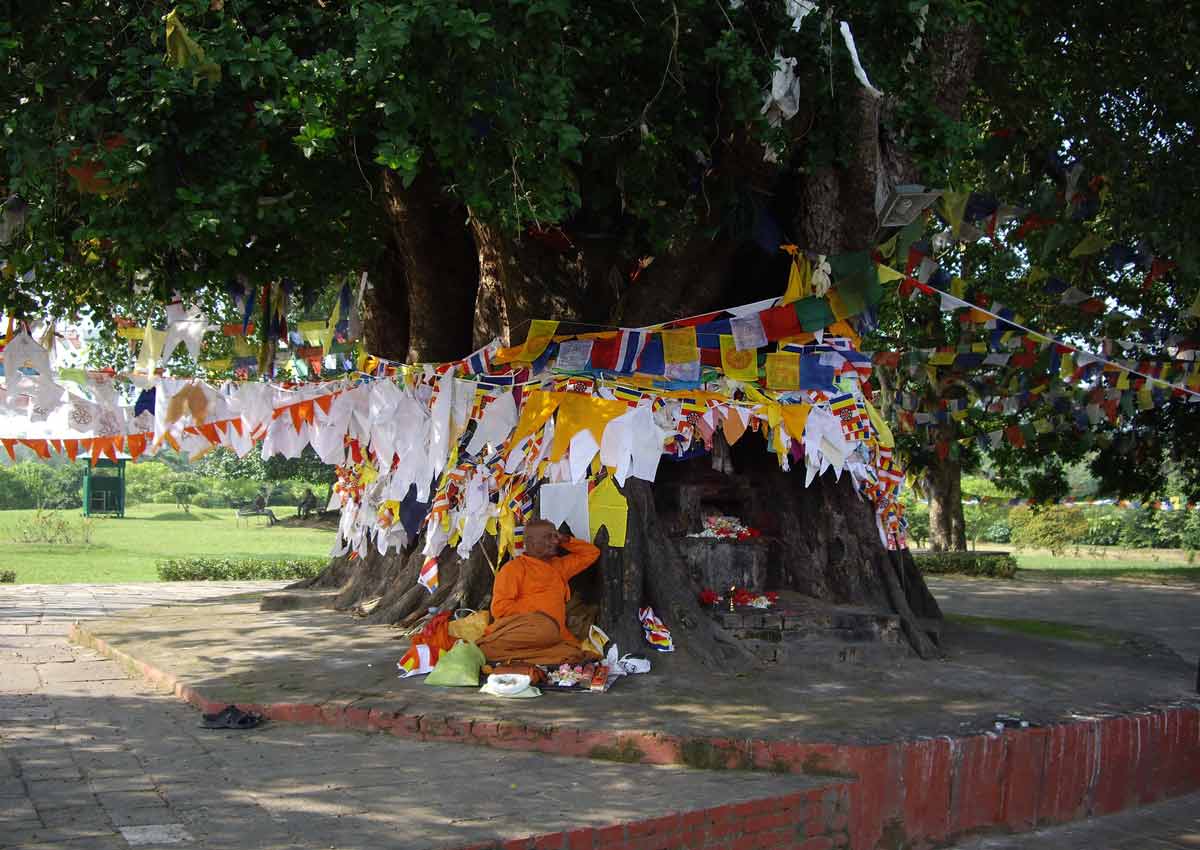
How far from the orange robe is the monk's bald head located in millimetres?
82

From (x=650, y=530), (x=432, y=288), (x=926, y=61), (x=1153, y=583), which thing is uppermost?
(x=926, y=61)

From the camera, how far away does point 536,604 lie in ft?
24.5

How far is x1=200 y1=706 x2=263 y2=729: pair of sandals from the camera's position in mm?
6449

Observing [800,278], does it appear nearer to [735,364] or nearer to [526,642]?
[735,364]

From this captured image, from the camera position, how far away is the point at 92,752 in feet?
19.4

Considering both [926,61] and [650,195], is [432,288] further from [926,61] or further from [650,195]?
[926,61]

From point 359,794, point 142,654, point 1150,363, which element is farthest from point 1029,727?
point 1150,363

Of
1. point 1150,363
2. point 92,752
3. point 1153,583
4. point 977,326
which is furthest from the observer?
point 1153,583

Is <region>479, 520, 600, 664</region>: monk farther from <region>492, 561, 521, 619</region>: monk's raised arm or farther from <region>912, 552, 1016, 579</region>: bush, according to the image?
<region>912, 552, 1016, 579</region>: bush

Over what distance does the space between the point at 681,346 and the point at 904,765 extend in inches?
140

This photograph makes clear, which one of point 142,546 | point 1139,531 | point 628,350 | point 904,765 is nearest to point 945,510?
point 628,350

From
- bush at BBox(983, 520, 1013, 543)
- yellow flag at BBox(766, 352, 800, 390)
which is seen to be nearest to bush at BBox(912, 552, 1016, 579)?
yellow flag at BBox(766, 352, 800, 390)

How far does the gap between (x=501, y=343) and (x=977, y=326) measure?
7.52 meters

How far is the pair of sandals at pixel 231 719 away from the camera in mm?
6449
